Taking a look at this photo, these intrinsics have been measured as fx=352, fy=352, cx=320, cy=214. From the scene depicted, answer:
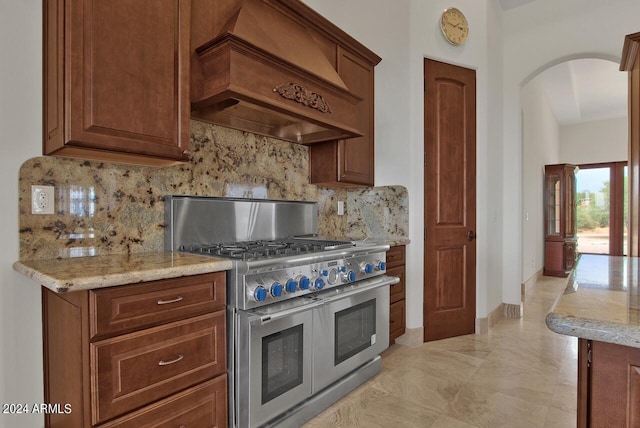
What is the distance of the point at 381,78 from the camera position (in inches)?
126

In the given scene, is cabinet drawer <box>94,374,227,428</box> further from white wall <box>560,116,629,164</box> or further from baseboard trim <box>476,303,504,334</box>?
white wall <box>560,116,629,164</box>

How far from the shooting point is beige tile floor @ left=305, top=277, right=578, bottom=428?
77.6 inches

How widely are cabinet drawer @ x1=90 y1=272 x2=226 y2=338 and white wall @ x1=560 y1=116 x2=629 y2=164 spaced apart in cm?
903

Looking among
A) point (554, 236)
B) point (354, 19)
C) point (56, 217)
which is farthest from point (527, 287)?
point (56, 217)

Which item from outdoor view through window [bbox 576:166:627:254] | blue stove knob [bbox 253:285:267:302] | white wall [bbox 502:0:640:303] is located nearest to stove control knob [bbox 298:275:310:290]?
blue stove knob [bbox 253:285:267:302]

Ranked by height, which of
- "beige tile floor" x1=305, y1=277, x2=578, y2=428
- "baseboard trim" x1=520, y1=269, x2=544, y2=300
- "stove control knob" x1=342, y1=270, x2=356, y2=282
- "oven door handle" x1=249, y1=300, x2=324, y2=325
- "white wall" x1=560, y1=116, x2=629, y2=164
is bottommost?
"beige tile floor" x1=305, y1=277, x2=578, y2=428

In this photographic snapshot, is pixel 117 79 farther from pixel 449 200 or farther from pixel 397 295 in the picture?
pixel 449 200

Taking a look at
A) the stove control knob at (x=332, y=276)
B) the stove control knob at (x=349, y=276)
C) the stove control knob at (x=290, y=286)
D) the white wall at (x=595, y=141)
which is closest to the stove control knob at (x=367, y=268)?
the stove control knob at (x=349, y=276)

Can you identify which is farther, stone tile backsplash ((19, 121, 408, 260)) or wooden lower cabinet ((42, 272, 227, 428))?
stone tile backsplash ((19, 121, 408, 260))

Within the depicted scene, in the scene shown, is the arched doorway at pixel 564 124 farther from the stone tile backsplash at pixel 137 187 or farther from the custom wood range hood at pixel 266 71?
the stone tile backsplash at pixel 137 187

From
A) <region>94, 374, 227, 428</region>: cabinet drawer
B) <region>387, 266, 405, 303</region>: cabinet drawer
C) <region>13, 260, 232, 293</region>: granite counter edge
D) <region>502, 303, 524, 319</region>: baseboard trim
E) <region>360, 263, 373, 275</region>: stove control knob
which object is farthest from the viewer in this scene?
<region>502, 303, 524, 319</region>: baseboard trim

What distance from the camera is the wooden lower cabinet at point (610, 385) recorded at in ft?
2.26

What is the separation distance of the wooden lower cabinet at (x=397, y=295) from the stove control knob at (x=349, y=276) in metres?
0.68

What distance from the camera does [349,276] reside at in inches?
85.7
